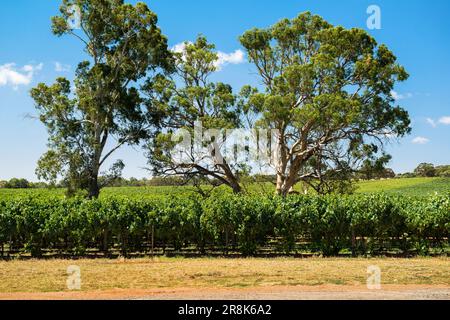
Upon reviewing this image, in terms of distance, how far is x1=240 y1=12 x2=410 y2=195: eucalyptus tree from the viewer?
34.1m

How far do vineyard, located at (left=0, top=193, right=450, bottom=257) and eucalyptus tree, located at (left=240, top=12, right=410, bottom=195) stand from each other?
11227 mm

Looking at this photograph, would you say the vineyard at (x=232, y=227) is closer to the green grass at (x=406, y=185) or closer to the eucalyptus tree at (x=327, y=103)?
the eucalyptus tree at (x=327, y=103)

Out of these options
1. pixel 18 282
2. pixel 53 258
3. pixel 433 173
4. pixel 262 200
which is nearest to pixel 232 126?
pixel 262 200

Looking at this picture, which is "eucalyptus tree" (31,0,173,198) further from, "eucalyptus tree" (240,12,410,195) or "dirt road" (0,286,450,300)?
"dirt road" (0,286,450,300)

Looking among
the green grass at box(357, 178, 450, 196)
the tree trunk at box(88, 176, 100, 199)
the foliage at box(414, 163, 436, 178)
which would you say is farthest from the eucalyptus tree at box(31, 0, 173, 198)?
the foliage at box(414, 163, 436, 178)

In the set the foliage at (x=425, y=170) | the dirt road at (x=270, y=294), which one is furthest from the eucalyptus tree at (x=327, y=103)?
the foliage at (x=425, y=170)

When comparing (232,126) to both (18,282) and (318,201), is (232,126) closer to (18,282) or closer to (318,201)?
(318,201)

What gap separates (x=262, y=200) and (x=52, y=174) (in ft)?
61.6

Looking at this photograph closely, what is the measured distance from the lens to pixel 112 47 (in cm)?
4069

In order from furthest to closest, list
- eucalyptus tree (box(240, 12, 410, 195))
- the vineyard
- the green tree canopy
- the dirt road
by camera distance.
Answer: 1. the green tree canopy
2. eucalyptus tree (box(240, 12, 410, 195))
3. the vineyard
4. the dirt road

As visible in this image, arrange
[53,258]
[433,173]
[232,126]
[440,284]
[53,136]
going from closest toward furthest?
[440,284] → [53,258] → [232,126] → [53,136] → [433,173]

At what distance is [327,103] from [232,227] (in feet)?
47.1

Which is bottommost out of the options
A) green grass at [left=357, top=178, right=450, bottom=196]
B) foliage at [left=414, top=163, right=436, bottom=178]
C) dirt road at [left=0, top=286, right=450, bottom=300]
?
dirt road at [left=0, top=286, right=450, bottom=300]

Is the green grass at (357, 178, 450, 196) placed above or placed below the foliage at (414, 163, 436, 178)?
below
